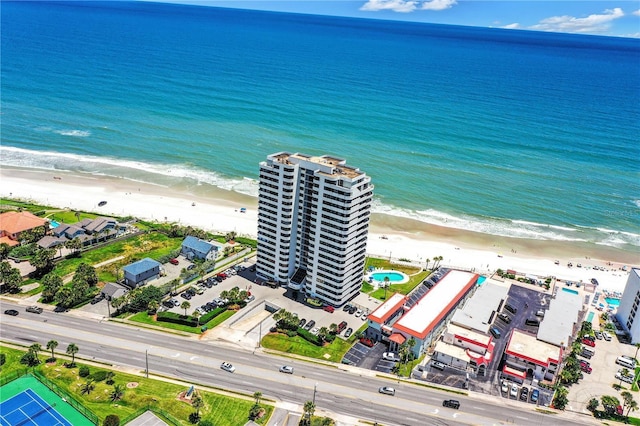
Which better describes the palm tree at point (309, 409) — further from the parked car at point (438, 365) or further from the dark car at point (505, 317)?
the dark car at point (505, 317)

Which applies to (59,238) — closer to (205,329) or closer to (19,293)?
(19,293)

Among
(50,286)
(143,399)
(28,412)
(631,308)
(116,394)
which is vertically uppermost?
(631,308)

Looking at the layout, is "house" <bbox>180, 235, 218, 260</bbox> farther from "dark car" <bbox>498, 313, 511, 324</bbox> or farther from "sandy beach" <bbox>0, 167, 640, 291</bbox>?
"dark car" <bbox>498, 313, 511, 324</bbox>

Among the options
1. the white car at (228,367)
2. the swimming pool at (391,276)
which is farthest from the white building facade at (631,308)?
the white car at (228,367)

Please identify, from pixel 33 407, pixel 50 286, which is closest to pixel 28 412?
pixel 33 407

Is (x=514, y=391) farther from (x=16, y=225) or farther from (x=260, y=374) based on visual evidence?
(x=16, y=225)
